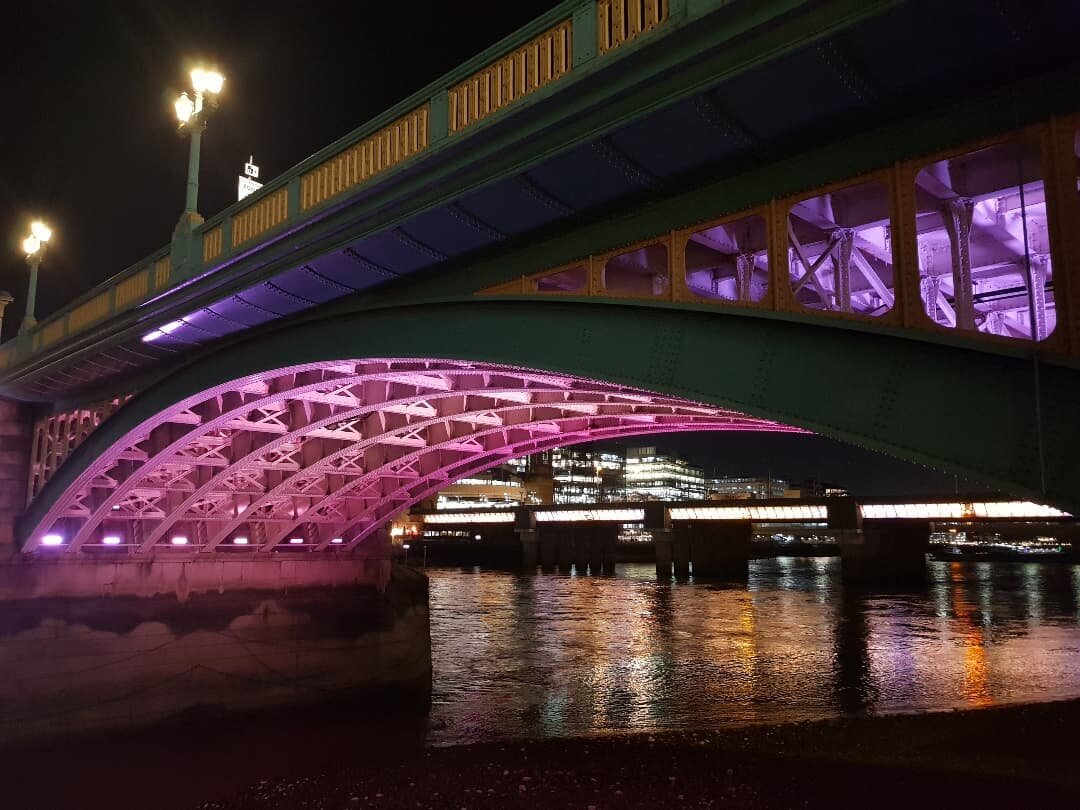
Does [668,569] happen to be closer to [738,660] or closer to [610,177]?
[738,660]

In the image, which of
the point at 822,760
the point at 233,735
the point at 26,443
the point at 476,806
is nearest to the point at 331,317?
the point at 476,806

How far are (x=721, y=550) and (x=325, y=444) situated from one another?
57.1 m

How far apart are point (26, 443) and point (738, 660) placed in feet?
74.4

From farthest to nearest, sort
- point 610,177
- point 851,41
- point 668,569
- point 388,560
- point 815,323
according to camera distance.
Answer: point 668,569 < point 388,560 < point 610,177 < point 815,323 < point 851,41

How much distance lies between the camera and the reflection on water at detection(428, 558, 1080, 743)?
20812 mm

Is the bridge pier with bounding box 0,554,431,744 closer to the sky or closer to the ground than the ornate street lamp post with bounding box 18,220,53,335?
closer to the ground

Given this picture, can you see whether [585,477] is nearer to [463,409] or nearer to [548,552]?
[548,552]

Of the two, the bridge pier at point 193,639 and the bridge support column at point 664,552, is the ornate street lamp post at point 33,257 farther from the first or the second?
the bridge support column at point 664,552

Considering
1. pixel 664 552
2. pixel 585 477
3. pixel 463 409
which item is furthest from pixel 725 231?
pixel 585 477

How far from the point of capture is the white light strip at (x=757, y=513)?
73750mm

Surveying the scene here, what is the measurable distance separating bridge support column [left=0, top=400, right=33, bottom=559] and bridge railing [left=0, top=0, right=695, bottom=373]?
32.1ft

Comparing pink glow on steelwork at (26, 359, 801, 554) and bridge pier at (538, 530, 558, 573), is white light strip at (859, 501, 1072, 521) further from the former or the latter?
pink glow on steelwork at (26, 359, 801, 554)

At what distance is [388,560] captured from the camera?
103 ft

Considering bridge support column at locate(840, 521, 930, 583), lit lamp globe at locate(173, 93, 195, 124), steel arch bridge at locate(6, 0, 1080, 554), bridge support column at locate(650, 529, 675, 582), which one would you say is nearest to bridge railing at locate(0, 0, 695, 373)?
steel arch bridge at locate(6, 0, 1080, 554)
